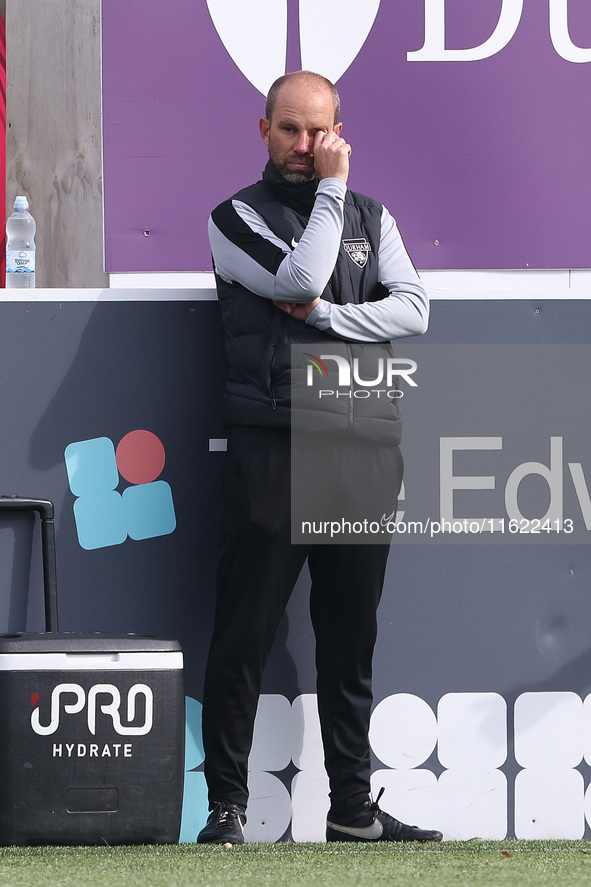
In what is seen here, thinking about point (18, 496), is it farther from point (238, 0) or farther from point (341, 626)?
point (238, 0)

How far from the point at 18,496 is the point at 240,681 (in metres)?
0.68

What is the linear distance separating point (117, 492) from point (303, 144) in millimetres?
907

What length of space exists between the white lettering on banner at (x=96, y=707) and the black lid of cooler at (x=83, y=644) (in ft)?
0.24

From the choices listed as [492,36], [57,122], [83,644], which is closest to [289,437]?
[83,644]

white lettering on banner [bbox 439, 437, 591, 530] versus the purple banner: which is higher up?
the purple banner

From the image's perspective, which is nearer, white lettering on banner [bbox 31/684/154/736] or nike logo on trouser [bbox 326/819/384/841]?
white lettering on banner [bbox 31/684/154/736]

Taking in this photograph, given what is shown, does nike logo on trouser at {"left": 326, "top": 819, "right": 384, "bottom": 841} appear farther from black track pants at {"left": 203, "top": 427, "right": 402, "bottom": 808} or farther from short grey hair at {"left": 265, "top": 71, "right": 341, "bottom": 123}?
short grey hair at {"left": 265, "top": 71, "right": 341, "bottom": 123}

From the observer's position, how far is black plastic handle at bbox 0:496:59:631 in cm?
266

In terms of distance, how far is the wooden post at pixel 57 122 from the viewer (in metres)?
4.41

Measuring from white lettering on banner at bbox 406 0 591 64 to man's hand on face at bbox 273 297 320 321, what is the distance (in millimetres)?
1392

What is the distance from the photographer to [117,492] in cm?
276

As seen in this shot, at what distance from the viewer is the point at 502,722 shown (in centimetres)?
279

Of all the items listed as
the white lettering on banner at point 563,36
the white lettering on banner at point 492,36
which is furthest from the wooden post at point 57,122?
the white lettering on banner at point 563,36

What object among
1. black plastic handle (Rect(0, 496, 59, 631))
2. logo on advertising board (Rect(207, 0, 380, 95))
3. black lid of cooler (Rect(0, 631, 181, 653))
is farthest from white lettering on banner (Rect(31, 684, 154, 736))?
logo on advertising board (Rect(207, 0, 380, 95))
